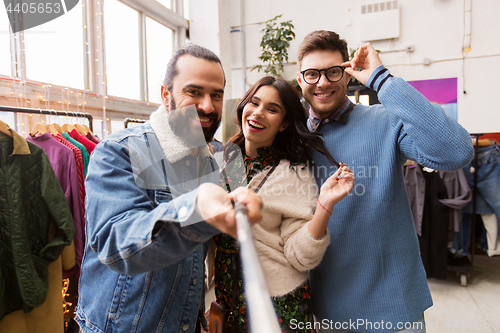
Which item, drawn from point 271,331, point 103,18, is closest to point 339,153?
point 271,331

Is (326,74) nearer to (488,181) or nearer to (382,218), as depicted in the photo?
(382,218)

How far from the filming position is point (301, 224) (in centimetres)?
83

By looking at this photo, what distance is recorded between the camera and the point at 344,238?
0.92 meters

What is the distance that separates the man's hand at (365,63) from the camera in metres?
0.95

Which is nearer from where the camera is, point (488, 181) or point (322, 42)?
point (322, 42)

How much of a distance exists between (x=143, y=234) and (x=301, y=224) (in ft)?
1.63

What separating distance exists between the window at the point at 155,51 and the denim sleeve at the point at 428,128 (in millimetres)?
2710

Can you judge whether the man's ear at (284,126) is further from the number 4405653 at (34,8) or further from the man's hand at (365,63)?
the number 4405653 at (34,8)

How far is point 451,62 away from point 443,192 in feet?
7.85

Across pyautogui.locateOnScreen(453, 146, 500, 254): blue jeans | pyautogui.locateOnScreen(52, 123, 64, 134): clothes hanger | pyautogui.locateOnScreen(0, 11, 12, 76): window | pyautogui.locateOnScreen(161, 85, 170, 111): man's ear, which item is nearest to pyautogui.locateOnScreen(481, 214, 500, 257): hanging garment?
pyautogui.locateOnScreen(453, 146, 500, 254): blue jeans

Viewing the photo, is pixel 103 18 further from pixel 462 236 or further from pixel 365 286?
pixel 462 236

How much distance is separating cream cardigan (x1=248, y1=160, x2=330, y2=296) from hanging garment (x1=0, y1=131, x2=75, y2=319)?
1158 mm

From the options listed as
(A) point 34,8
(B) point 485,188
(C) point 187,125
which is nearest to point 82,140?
(A) point 34,8

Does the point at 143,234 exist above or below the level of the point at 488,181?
above
